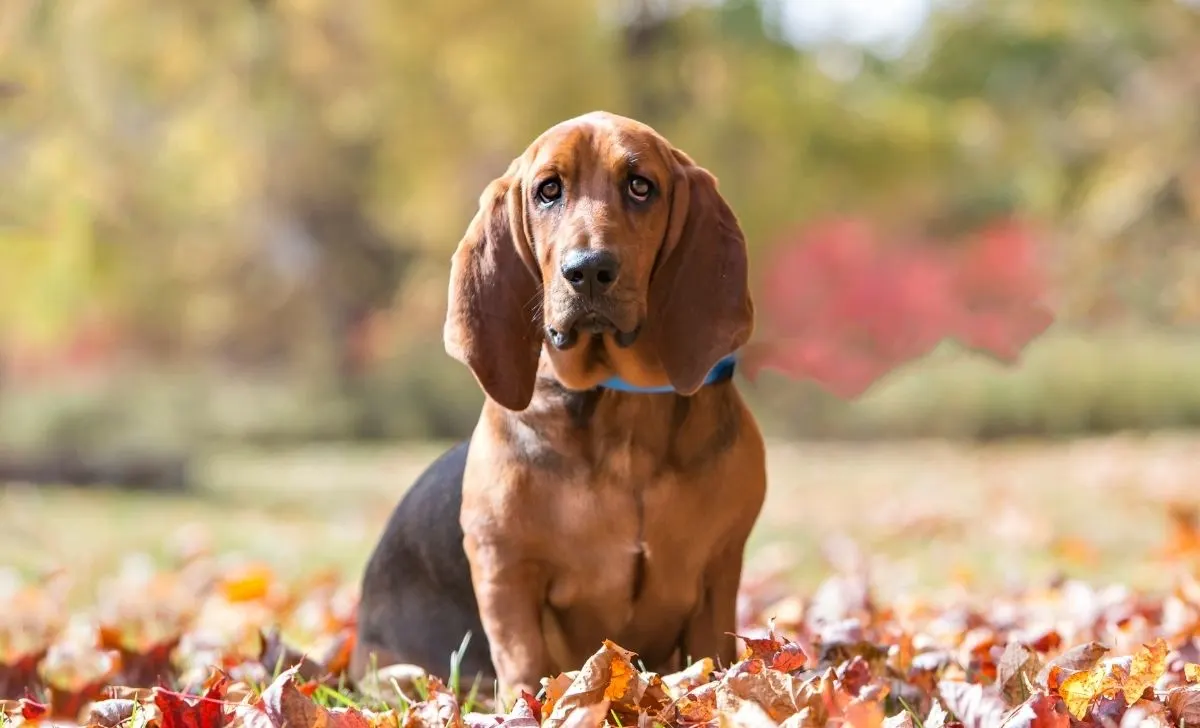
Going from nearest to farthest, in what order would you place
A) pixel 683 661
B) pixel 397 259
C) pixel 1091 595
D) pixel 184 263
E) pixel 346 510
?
pixel 683 661 < pixel 1091 595 < pixel 346 510 < pixel 184 263 < pixel 397 259

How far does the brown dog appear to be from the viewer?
106 inches

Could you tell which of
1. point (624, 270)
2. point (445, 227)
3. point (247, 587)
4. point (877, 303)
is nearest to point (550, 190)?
point (624, 270)

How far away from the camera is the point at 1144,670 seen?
8.46 feet

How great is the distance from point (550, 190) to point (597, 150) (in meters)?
0.12

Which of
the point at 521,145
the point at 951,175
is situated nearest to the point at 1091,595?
the point at 521,145

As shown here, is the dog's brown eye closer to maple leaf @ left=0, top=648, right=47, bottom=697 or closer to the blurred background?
maple leaf @ left=0, top=648, right=47, bottom=697

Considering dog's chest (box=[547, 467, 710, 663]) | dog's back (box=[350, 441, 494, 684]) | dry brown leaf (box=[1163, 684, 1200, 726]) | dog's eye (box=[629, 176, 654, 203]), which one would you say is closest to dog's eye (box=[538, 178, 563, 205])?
dog's eye (box=[629, 176, 654, 203])

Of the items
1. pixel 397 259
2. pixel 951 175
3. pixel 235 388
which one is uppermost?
pixel 951 175

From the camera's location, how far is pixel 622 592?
109 inches

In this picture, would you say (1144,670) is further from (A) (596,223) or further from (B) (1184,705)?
(A) (596,223)

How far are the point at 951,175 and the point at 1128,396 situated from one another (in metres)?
5.19

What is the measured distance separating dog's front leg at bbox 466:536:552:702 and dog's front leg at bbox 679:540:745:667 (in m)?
0.35

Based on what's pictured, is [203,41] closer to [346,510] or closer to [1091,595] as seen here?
[346,510]

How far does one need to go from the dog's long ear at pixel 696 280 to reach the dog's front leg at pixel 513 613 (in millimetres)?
505
